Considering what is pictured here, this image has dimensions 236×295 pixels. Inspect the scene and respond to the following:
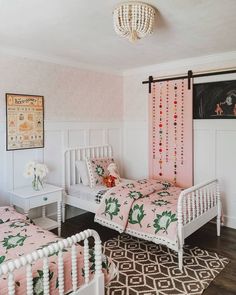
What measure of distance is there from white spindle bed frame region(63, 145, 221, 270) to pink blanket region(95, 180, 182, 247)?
10cm

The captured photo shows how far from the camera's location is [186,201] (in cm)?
294

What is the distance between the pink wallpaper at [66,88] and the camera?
3.45 m

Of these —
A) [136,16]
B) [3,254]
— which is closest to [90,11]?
[136,16]

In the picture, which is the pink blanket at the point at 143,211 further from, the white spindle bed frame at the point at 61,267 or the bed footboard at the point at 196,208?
the white spindle bed frame at the point at 61,267

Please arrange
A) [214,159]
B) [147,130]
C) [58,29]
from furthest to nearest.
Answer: [147,130]
[214,159]
[58,29]

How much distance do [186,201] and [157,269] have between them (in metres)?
0.75

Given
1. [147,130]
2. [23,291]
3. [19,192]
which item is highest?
[147,130]

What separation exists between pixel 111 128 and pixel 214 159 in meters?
1.80

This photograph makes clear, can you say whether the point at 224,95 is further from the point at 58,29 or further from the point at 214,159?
the point at 58,29

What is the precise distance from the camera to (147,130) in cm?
469

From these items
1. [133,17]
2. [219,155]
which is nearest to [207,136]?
[219,155]

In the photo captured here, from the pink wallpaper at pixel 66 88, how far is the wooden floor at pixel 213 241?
154cm

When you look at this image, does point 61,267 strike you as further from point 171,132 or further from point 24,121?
point 171,132

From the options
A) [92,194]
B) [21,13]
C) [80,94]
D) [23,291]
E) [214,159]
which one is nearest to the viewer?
[23,291]
